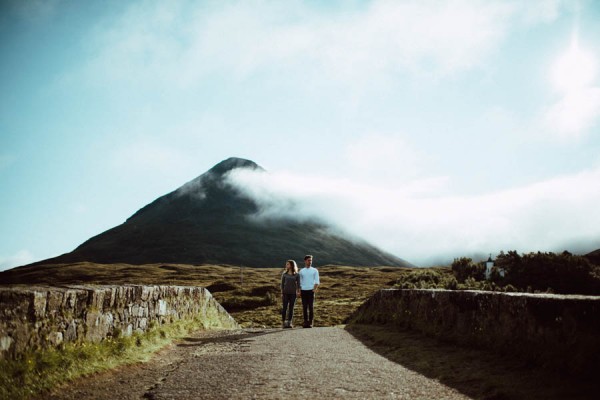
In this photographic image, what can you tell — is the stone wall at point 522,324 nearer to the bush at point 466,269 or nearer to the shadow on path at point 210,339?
the shadow on path at point 210,339

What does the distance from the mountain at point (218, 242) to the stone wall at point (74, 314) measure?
126559mm

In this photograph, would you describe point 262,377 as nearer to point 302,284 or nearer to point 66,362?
point 66,362

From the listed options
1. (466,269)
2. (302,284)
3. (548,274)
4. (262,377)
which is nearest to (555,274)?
(548,274)

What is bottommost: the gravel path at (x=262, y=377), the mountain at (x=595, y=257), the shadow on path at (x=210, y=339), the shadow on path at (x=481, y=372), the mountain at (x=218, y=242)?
the shadow on path at (x=210, y=339)

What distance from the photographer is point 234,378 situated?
5.63m

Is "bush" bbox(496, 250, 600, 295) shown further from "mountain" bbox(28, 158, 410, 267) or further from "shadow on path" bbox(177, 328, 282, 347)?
"mountain" bbox(28, 158, 410, 267)

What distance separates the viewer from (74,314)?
18.9 feet

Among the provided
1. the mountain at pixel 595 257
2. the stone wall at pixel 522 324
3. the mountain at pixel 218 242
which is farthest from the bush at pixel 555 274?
the mountain at pixel 218 242

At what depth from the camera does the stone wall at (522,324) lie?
4566 millimetres

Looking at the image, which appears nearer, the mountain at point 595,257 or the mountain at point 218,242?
the mountain at point 595,257

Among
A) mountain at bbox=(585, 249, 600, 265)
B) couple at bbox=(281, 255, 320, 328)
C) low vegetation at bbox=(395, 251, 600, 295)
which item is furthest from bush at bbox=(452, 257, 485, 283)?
couple at bbox=(281, 255, 320, 328)

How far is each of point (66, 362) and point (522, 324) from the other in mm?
5411

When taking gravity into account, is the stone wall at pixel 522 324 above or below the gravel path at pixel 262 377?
above

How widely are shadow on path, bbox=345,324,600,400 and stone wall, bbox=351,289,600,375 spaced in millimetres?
158
